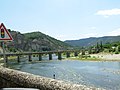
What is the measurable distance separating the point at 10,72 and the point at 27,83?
185cm

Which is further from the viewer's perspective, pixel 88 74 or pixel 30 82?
pixel 88 74

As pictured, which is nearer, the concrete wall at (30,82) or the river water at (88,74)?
the concrete wall at (30,82)

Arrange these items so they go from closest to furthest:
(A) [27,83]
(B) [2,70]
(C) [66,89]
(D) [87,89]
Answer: (D) [87,89] → (C) [66,89] → (A) [27,83] → (B) [2,70]

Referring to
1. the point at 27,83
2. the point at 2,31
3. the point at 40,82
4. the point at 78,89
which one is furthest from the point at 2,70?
the point at 78,89

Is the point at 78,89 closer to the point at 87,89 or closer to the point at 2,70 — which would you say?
the point at 87,89

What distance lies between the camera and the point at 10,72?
12344 millimetres

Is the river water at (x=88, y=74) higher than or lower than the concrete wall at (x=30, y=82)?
lower

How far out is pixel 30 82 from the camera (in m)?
10.5

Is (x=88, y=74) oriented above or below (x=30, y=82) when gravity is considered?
below

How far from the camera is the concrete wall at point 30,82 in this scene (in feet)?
28.3

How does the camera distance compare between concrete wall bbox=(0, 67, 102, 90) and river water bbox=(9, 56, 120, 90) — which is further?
river water bbox=(9, 56, 120, 90)

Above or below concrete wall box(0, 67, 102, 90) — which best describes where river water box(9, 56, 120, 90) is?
below

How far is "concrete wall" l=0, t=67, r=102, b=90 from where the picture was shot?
28.3 ft

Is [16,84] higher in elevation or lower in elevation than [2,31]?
lower
